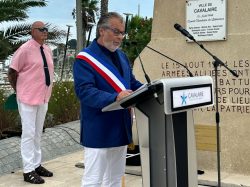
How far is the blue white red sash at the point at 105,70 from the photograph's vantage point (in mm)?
3504

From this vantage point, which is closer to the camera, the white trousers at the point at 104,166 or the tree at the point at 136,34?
the white trousers at the point at 104,166

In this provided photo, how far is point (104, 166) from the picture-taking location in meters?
3.64

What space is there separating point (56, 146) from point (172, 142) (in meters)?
4.27

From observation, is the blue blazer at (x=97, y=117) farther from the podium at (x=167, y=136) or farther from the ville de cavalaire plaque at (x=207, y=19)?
the ville de cavalaire plaque at (x=207, y=19)

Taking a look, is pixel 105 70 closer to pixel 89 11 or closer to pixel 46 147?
pixel 46 147

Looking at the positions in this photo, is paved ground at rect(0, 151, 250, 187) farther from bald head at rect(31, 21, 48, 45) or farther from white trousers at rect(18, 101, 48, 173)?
bald head at rect(31, 21, 48, 45)

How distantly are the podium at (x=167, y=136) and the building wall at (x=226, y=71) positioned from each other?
2315 mm

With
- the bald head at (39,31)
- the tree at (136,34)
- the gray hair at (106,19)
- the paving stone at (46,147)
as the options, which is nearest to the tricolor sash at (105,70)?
the gray hair at (106,19)

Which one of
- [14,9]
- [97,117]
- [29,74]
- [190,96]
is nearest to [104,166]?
[97,117]

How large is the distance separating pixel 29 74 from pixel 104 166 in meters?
2.23

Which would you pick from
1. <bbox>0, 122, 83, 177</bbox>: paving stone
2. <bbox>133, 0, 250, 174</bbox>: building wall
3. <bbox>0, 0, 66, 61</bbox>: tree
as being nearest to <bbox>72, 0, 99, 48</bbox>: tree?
<bbox>0, 0, 66, 61</bbox>: tree

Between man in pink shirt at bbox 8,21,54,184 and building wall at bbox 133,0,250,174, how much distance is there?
1.75m

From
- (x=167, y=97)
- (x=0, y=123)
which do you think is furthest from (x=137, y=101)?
(x=0, y=123)

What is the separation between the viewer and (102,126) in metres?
3.55
